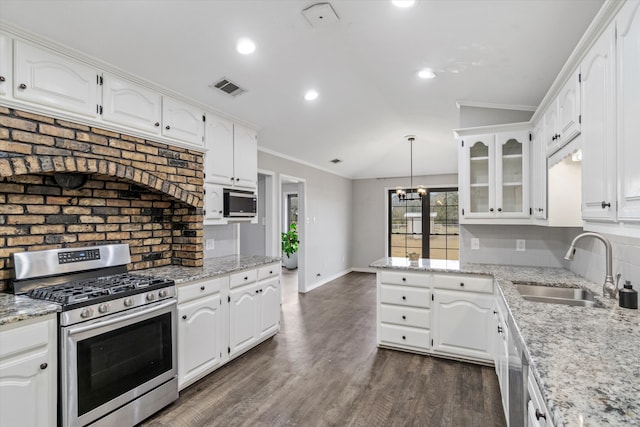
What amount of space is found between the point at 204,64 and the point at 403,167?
5495 mm

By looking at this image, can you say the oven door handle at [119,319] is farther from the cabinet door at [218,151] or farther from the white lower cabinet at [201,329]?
the cabinet door at [218,151]

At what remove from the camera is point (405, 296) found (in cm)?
338

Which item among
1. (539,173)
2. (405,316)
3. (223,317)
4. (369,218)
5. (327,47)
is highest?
(327,47)

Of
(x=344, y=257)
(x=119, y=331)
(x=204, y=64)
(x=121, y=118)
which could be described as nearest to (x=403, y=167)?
(x=344, y=257)

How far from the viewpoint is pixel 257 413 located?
2410mm

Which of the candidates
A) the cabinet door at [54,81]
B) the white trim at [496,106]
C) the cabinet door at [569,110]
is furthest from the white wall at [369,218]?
the cabinet door at [54,81]

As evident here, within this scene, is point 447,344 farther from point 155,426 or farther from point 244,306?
point 155,426

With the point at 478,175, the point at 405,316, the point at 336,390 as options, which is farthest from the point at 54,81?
the point at 478,175

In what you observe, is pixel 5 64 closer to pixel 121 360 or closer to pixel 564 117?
pixel 121 360

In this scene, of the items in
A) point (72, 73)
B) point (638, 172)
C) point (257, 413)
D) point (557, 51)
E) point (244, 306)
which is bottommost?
point (257, 413)

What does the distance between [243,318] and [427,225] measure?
5367mm

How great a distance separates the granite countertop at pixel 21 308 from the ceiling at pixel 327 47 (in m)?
1.63

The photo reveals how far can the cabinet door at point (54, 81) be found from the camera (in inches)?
78.8

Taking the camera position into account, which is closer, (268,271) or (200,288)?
(200,288)
